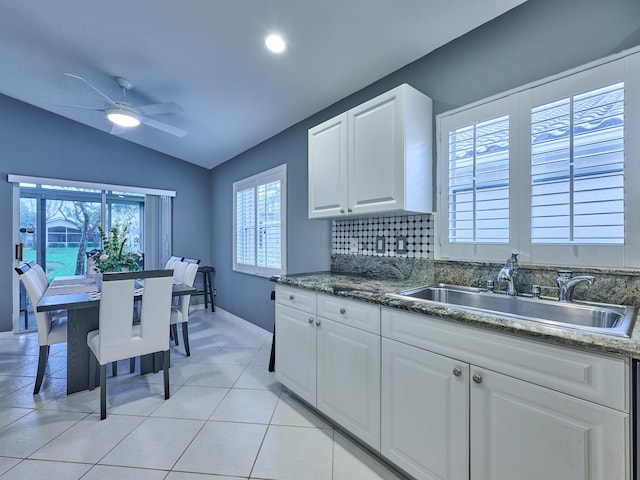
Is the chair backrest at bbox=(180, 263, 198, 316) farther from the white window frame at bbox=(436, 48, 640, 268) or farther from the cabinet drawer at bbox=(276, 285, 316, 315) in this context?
the white window frame at bbox=(436, 48, 640, 268)

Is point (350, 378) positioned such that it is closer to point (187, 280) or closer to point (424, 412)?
point (424, 412)

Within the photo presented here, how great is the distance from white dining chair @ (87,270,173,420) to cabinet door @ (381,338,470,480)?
5.49ft

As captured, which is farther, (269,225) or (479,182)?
(269,225)

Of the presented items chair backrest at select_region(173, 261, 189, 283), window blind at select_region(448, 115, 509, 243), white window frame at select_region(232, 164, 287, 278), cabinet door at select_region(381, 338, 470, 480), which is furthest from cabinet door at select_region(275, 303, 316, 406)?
chair backrest at select_region(173, 261, 189, 283)

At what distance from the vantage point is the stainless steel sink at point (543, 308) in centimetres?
108

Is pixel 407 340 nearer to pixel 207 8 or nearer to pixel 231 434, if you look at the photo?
pixel 231 434

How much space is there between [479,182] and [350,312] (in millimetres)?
1084

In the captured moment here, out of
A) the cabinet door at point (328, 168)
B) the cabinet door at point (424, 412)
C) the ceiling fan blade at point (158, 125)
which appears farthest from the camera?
the ceiling fan blade at point (158, 125)

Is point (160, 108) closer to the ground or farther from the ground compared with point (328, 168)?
farther from the ground

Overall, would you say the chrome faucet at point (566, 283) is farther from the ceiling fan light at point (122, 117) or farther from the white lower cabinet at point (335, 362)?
the ceiling fan light at point (122, 117)

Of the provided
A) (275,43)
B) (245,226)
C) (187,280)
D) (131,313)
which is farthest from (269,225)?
(275,43)

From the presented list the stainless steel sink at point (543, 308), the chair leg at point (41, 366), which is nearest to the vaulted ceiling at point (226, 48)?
the stainless steel sink at point (543, 308)

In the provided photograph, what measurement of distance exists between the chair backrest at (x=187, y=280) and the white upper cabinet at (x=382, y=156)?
5.75 feet

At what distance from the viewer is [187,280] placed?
127 inches
